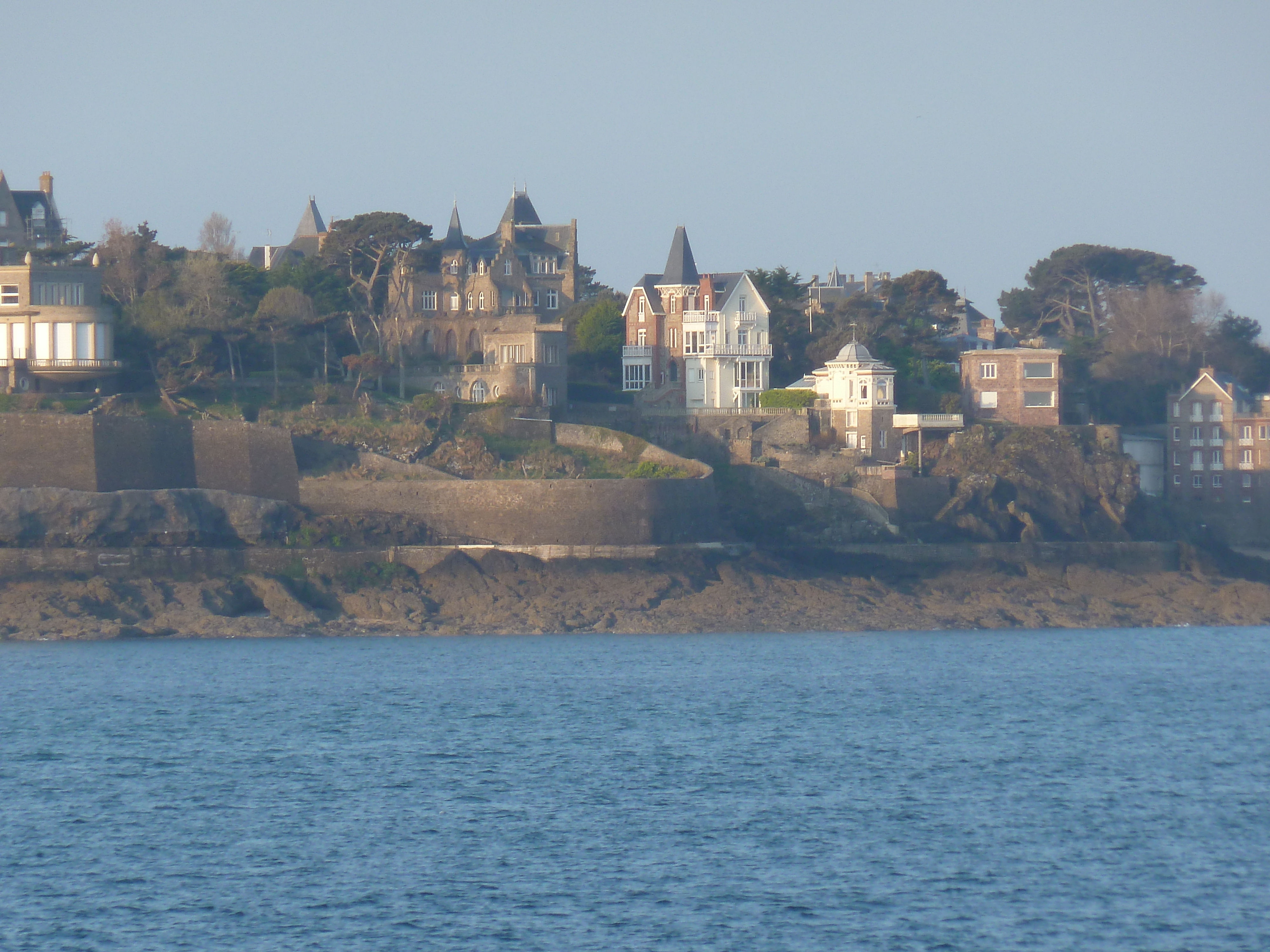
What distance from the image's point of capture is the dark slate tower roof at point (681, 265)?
61.1 metres

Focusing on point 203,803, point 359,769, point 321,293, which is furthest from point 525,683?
point 321,293

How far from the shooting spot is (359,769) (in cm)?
2670

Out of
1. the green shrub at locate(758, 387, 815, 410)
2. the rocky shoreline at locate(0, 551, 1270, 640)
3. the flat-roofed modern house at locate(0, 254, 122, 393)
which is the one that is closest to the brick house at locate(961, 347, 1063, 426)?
the green shrub at locate(758, 387, 815, 410)

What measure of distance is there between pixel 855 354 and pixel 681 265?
8750mm

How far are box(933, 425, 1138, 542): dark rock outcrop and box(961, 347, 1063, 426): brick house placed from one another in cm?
338

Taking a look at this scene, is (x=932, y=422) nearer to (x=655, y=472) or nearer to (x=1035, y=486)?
(x=1035, y=486)

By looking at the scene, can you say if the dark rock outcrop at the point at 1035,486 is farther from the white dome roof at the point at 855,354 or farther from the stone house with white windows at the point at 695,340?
the stone house with white windows at the point at 695,340

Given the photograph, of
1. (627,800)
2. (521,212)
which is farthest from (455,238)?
(627,800)

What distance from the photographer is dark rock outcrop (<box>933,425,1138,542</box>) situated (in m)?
49.8

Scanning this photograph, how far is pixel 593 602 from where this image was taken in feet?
141

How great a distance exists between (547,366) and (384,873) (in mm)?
36032

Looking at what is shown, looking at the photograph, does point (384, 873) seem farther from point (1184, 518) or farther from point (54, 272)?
point (1184, 518)

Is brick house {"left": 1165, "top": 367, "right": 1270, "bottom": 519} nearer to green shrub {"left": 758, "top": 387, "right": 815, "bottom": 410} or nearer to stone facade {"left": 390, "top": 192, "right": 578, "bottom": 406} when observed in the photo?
green shrub {"left": 758, "top": 387, "right": 815, "bottom": 410}

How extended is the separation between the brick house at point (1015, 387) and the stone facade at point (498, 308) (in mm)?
14445
